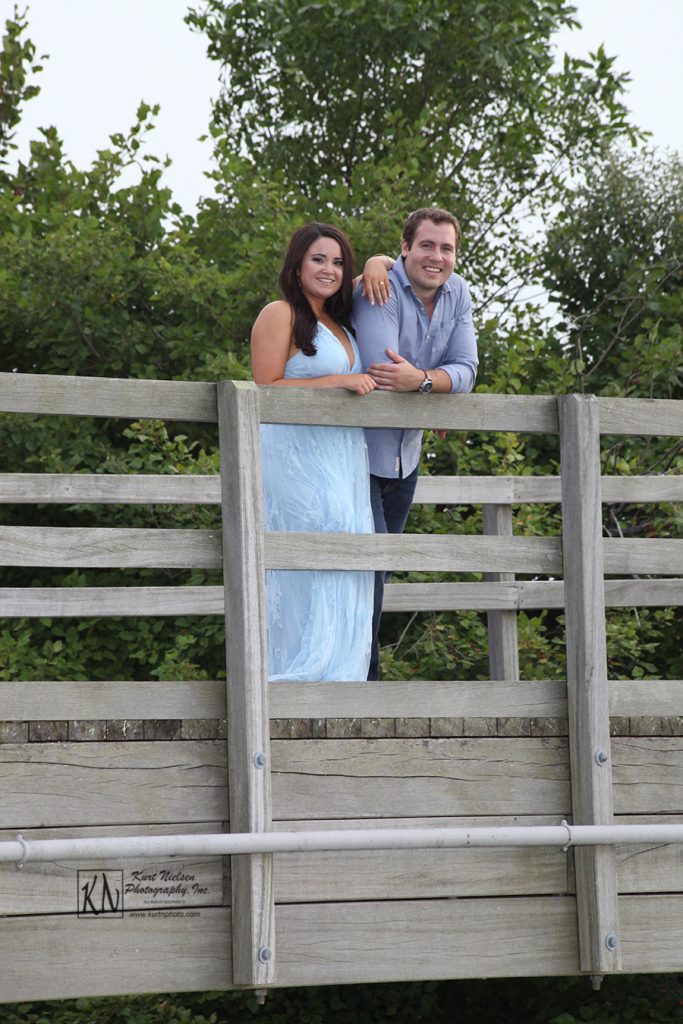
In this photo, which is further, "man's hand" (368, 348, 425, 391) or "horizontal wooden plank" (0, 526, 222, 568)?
"man's hand" (368, 348, 425, 391)

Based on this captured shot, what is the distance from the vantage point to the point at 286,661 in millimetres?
4820

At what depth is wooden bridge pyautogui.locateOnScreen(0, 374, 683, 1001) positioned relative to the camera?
165 inches

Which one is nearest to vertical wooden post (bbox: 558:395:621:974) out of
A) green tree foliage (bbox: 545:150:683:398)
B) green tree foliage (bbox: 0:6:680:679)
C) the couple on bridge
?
the couple on bridge

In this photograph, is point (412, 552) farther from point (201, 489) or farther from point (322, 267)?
point (322, 267)

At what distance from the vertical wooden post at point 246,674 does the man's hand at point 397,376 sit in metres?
0.42

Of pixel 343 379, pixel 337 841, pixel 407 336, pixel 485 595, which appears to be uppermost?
pixel 407 336

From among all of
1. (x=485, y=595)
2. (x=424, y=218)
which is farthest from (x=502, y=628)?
(x=424, y=218)

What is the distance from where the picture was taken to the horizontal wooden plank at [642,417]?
4.77m

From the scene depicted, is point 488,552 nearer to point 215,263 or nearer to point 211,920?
point 211,920

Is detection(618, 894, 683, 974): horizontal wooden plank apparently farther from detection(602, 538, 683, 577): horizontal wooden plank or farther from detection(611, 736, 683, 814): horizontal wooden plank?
detection(602, 538, 683, 577): horizontal wooden plank

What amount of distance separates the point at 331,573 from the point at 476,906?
110 cm

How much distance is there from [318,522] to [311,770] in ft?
2.76

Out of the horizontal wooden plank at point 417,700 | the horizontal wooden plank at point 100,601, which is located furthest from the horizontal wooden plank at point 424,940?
the horizontal wooden plank at point 100,601

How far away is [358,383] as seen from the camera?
14.9 feet
